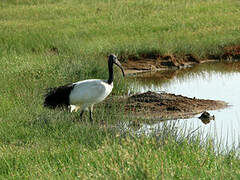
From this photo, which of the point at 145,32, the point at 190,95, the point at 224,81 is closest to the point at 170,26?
the point at 145,32

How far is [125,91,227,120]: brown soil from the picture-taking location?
11.6 meters

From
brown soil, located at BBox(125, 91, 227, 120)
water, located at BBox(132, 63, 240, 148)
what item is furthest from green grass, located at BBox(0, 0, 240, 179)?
water, located at BBox(132, 63, 240, 148)

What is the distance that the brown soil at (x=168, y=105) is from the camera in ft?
38.1

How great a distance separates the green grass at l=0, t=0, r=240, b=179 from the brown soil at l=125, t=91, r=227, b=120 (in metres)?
0.53

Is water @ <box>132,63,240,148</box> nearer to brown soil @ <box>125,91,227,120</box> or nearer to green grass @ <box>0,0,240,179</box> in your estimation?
brown soil @ <box>125,91,227,120</box>

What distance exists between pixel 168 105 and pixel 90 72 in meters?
2.04

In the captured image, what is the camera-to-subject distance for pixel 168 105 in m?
12.0

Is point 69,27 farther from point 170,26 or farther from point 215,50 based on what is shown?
point 215,50

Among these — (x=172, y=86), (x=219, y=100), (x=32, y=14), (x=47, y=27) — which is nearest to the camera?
(x=219, y=100)

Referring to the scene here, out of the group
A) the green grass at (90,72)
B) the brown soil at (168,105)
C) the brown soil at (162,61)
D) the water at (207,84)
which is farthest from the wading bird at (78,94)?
the brown soil at (162,61)

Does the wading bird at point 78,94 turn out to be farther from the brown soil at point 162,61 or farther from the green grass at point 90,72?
the brown soil at point 162,61

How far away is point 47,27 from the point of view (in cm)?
2120

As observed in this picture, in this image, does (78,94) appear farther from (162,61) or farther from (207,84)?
(162,61)

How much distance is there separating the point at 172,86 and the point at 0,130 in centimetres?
675
